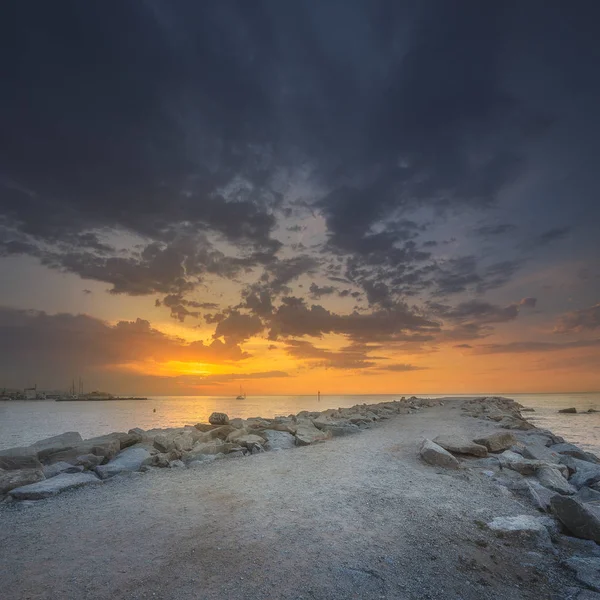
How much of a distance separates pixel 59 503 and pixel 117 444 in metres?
5.41

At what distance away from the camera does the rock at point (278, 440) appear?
45.3 feet

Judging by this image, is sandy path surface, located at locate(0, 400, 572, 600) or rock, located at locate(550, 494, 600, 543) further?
rock, located at locate(550, 494, 600, 543)

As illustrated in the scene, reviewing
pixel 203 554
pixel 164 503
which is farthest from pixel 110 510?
pixel 203 554

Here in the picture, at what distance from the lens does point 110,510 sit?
7332 millimetres

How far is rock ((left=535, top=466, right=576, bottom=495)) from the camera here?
8.86 meters

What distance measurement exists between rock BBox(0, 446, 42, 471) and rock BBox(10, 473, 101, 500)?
71.5 inches

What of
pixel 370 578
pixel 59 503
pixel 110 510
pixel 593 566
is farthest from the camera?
pixel 59 503

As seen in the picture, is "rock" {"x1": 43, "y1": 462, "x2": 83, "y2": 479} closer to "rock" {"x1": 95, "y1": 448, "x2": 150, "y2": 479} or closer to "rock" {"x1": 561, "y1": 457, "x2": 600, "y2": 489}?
"rock" {"x1": 95, "y1": 448, "x2": 150, "y2": 479}

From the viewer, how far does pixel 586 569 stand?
523cm

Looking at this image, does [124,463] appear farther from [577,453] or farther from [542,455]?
[577,453]

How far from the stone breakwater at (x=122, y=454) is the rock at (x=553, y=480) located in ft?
25.1

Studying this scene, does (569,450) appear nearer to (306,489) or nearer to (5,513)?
(306,489)

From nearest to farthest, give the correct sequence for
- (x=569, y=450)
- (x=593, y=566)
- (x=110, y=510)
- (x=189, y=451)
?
1. (x=593, y=566)
2. (x=110, y=510)
3. (x=189, y=451)
4. (x=569, y=450)

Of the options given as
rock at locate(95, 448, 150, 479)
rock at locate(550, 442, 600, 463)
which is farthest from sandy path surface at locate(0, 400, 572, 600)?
rock at locate(550, 442, 600, 463)
